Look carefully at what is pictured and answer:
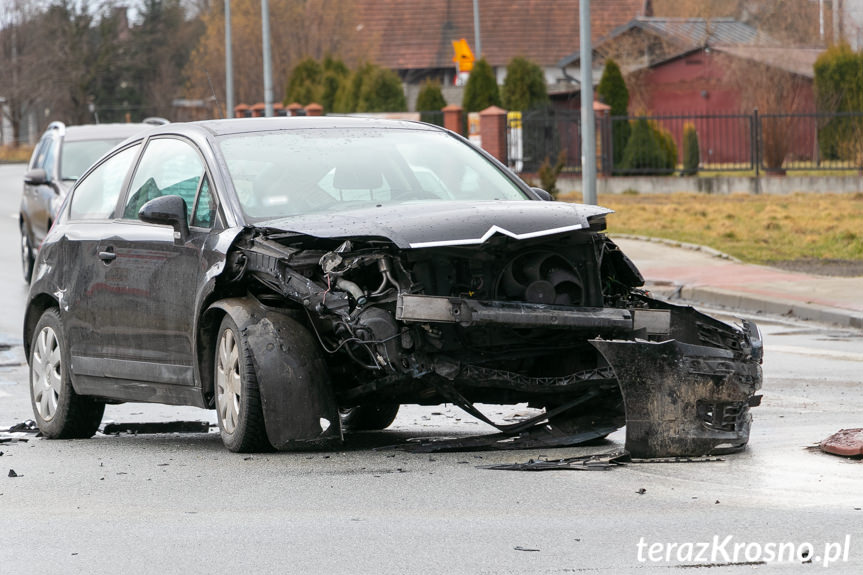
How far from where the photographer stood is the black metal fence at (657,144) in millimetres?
37406

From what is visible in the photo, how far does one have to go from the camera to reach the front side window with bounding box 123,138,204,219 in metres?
8.26

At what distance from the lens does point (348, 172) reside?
8.10 metres

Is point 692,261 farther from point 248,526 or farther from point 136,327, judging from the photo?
point 248,526

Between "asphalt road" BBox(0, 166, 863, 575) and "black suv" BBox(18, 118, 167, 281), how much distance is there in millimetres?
10109

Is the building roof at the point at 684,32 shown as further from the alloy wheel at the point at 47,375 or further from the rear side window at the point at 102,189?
the alloy wheel at the point at 47,375

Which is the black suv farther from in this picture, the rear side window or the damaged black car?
the damaged black car

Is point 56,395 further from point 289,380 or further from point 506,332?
point 506,332

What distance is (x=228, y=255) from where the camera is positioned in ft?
24.7

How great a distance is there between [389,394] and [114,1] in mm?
81467


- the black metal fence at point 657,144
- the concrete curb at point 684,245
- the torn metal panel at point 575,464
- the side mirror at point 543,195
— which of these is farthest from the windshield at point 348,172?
the black metal fence at point 657,144

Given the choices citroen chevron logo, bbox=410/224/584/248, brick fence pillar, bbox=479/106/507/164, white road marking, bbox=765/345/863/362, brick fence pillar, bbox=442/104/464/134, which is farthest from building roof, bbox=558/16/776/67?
citroen chevron logo, bbox=410/224/584/248

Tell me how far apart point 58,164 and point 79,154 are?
270 millimetres

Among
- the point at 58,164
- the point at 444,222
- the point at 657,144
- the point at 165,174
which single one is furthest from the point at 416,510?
the point at 657,144

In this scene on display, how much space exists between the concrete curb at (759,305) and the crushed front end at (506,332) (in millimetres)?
7370
